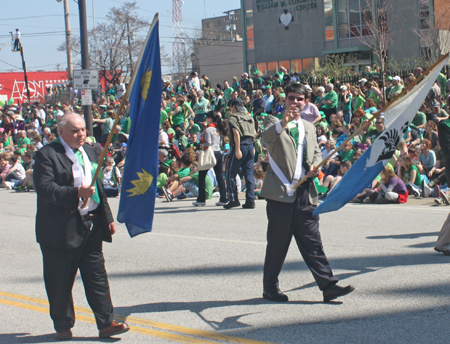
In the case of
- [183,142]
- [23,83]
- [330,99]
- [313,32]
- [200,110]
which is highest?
[313,32]

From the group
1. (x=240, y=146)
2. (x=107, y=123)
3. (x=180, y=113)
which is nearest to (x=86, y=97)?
(x=107, y=123)

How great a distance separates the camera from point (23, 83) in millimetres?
79312

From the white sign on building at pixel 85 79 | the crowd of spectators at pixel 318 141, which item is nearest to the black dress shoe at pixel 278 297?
the crowd of spectators at pixel 318 141

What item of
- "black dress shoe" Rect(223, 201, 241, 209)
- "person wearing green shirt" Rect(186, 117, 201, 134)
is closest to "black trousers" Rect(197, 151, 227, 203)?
"black dress shoe" Rect(223, 201, 241, 209)

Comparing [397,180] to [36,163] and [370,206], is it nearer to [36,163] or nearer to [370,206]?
[370,206]

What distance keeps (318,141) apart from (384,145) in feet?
29.0

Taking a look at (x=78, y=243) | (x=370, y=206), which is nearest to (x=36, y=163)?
(x=78, y=243)

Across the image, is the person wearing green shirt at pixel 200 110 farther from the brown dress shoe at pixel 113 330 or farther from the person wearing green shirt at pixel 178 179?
the brown dress shoe at pixel 113 330

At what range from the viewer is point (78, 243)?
4.55m

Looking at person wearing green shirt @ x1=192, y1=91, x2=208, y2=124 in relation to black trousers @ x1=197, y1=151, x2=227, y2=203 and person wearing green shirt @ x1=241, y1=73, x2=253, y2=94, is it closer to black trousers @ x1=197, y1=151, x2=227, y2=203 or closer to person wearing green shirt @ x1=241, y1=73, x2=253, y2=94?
person wearing green shirt @ x1=241, y1=73, x2=253, y2=94

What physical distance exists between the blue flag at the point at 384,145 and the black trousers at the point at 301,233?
168mm

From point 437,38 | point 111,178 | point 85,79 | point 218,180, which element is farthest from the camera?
point 437,38

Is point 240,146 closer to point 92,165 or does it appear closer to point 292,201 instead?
point 292,201

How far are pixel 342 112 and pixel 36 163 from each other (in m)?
13.1
